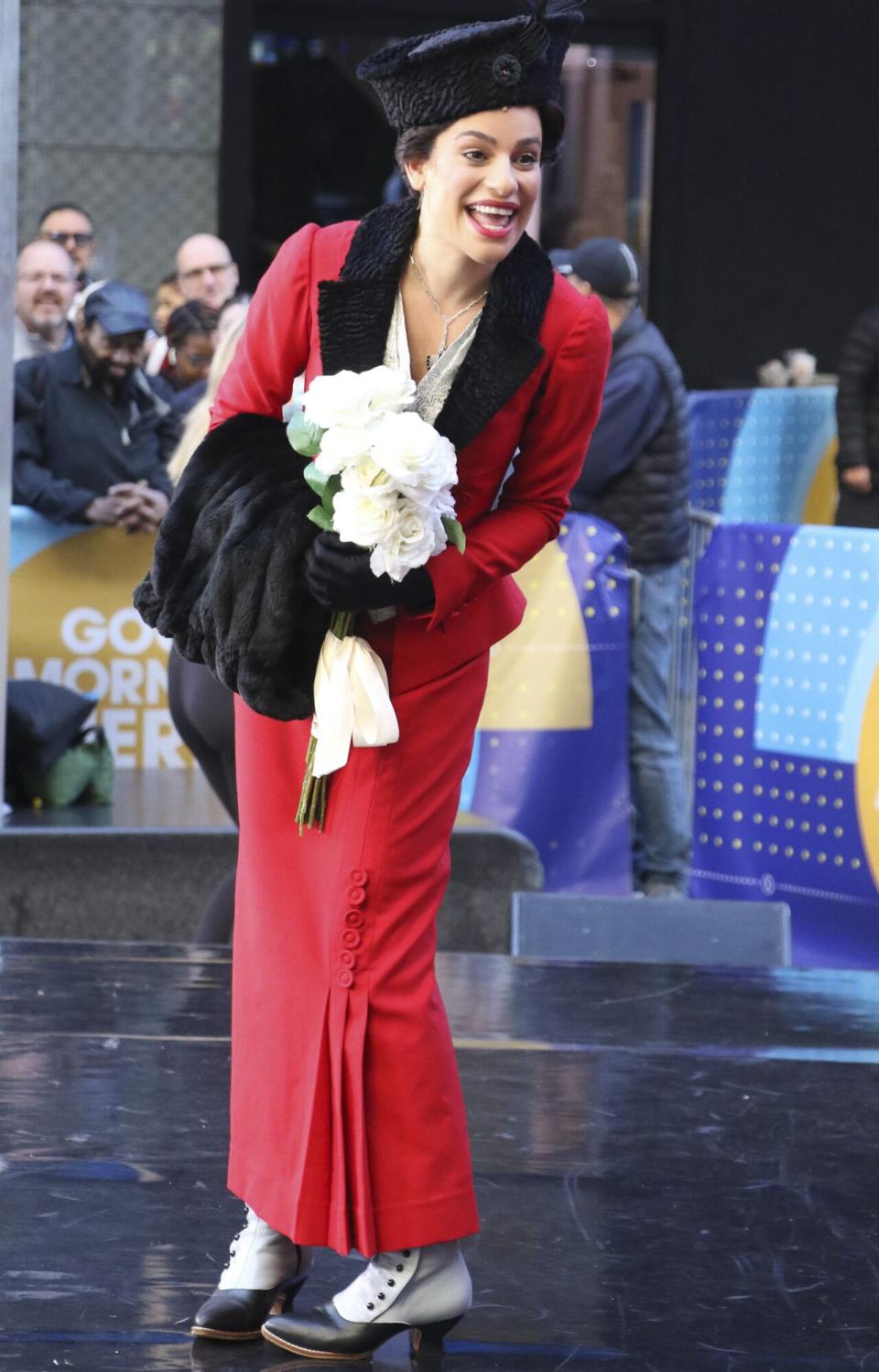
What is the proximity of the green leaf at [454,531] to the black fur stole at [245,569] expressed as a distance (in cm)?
17

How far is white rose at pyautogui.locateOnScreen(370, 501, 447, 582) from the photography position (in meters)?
2.41

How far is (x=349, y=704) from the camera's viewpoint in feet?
8.29

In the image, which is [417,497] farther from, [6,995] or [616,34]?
[616,34]

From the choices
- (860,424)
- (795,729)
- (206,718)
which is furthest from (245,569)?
(860,424)

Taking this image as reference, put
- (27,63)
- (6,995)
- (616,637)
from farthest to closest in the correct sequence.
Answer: (27,63) → (616,637) → (6,995)

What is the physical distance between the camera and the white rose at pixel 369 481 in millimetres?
2387

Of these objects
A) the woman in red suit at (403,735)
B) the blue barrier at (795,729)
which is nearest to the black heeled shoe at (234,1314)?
the woman in red suit at (403,735)

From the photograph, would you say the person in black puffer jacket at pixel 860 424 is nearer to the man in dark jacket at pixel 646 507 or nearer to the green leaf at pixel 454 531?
the man in dark jacket at pixel 646 507

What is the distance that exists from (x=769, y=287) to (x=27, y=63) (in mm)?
4554

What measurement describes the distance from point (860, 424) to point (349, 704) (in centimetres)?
706

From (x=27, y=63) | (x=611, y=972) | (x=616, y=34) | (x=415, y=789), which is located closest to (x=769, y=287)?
(x=616, y=34)

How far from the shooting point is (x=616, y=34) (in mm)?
11805


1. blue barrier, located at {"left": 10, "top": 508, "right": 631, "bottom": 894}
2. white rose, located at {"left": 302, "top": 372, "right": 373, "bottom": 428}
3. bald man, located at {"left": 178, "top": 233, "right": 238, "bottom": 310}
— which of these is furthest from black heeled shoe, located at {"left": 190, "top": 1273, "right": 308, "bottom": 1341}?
bald man, located at {"left": 178, "top": 233, "right": 238, "bottom": 310}

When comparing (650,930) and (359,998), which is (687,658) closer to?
(650,930)
